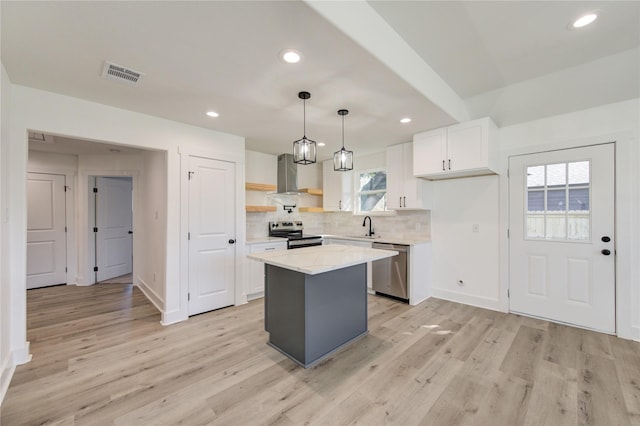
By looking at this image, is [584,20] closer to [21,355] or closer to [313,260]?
[313,260]

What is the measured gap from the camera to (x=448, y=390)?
6.63 feet

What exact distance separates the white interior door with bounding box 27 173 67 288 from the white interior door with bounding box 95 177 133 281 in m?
0.51

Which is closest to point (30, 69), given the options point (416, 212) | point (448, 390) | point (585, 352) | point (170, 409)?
point (170, 409)

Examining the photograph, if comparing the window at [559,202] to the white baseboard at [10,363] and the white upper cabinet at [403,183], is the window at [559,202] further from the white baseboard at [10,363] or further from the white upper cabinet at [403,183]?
the white baseboard at [10,363]

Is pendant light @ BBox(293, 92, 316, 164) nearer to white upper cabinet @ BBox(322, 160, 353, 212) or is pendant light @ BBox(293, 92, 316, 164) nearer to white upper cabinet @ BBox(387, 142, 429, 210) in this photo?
white upper cabinet @ BBox(387, 142, 429, 210)

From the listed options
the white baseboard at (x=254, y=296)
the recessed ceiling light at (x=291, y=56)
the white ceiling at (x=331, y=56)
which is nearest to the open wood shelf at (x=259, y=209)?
the white baseboard at (x=254, y=296)

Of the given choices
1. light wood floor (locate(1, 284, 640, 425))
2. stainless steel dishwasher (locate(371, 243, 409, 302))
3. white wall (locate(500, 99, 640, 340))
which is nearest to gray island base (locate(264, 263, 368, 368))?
light wood floor (locate(1, 284, 640, 425))

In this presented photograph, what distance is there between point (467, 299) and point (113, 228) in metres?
6.51

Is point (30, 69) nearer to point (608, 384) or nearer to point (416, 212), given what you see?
point (416, 212)

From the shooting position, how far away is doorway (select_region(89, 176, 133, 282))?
520cm

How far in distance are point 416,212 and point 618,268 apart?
Answer: 2.28 meters

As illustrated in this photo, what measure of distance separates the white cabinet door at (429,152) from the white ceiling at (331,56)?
1.05ft

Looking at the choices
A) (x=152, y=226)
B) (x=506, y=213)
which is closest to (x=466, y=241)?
(x=506, y=213)

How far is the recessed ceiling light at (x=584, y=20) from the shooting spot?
76.3 inches
